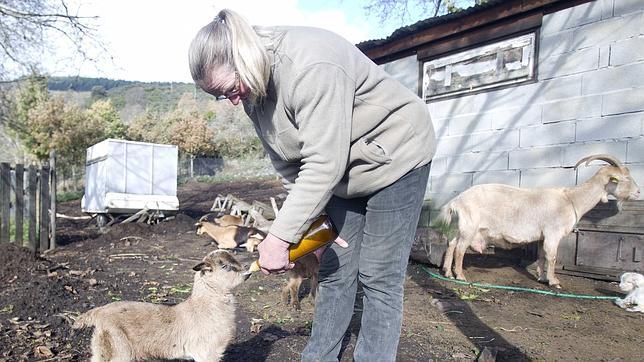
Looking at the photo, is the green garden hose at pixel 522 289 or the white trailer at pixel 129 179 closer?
the green garden hose at pixel 522 289

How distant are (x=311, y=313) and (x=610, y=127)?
4898 millimetres

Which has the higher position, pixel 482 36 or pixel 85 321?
pixel 482 36

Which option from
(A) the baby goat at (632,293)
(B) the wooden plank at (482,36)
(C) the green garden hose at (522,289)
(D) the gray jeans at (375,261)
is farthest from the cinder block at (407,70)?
(D) the gray jeans at (375,261)

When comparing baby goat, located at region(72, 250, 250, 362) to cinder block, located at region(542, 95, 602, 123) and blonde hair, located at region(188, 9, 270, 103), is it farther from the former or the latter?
cinder block, located at region(542, 95, 602, 123)

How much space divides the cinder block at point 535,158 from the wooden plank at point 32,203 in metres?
8.59

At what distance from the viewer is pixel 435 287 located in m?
5.89

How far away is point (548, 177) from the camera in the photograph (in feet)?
21.5

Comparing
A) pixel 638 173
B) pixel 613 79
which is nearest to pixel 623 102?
pixel 613 79

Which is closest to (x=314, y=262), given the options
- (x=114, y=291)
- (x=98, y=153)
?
(x=114, y=291)

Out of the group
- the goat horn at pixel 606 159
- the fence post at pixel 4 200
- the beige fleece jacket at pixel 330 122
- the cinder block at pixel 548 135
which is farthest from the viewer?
the fence post at pixel 4 200

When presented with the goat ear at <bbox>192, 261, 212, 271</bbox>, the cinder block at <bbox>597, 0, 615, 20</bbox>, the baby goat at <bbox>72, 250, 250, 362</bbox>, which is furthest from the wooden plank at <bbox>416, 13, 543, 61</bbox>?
the goat ear at <bbox>192, 261, 212, 271</bbox>

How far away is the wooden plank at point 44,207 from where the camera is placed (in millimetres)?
7961

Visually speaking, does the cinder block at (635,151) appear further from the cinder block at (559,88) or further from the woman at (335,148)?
the woman at (335,148)

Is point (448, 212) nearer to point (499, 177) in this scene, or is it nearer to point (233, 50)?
point (499, 177)
